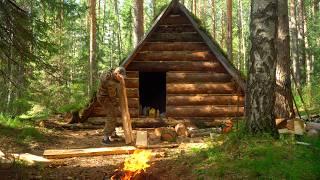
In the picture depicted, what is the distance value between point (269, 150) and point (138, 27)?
10541mm

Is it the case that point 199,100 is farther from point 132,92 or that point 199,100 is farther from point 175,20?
point 175,20

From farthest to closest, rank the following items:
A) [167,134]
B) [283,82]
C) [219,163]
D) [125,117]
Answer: [167,134] → [125,117] → [283,82] → [219,163]

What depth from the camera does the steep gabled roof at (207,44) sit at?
40.6ft

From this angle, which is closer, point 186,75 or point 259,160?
point 259,160

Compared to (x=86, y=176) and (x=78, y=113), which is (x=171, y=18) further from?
(x=86, y=176)

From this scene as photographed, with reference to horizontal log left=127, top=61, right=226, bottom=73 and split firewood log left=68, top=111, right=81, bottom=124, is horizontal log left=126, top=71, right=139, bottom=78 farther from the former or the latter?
split firewood log left=68, top=111, right=81, bottom=124

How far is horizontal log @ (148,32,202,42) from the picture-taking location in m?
13.3

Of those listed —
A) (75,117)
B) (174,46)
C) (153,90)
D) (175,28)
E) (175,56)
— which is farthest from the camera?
(153,90)

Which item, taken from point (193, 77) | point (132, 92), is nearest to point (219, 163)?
point (193, 77)

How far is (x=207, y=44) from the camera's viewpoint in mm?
12969

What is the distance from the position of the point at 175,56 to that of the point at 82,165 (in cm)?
666

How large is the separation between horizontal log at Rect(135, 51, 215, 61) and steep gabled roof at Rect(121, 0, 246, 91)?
1.03 feet

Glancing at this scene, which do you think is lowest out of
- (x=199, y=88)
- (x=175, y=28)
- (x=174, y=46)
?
(x=199, y=88)

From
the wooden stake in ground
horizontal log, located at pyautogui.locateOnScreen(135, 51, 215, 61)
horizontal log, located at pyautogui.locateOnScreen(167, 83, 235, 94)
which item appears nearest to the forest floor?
the wooden stake in ground
